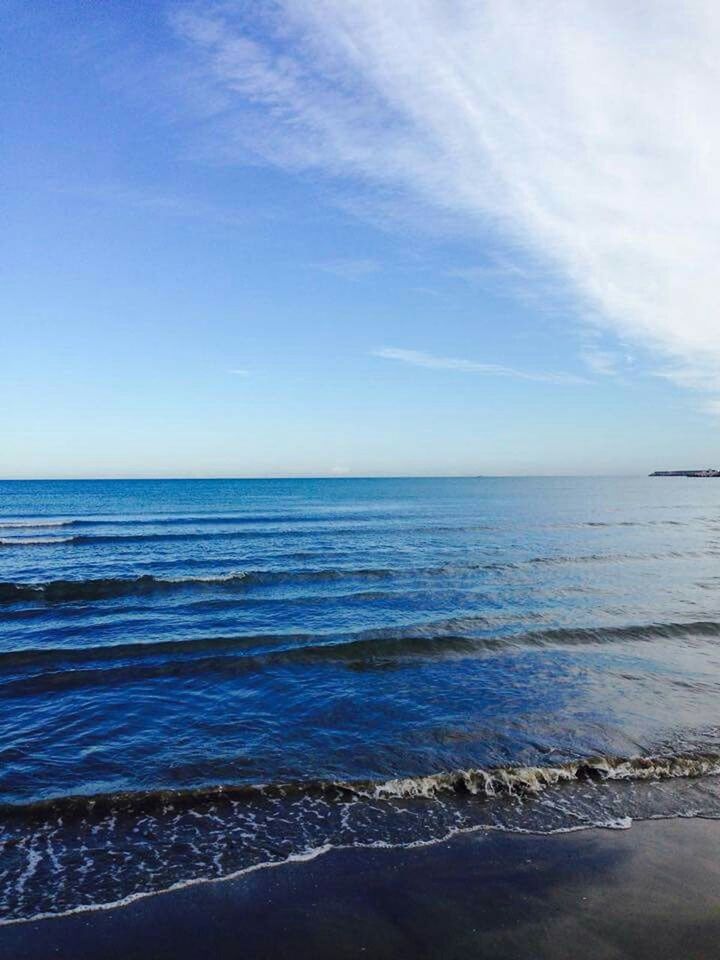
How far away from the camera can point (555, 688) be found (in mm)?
12945

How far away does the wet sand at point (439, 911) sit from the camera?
219 inches

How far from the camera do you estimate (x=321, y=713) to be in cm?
1149

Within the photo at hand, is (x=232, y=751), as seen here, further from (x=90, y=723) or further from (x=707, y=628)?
(x=707, y=628)

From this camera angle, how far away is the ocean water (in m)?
7.68

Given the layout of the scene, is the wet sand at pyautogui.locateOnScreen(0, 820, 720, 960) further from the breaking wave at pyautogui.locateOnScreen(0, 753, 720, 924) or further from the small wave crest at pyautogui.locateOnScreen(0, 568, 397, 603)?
the small wave crest at pyautogui.locateOnScreen(0, 568, 397, 603)

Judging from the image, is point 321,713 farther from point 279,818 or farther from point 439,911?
point 439,911

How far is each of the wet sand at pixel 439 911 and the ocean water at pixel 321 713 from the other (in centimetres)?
44

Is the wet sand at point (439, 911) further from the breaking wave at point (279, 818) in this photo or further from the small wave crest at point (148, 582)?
the small wave crest at point (148, 582)

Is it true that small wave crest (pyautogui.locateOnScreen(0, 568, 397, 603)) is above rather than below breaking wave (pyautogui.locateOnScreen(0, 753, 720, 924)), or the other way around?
above

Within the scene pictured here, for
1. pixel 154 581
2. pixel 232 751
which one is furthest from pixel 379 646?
pixel 154 581

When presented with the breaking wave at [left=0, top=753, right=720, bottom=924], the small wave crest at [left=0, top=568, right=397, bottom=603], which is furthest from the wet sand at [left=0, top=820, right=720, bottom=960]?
the small wave crest at [left=0, top=568, right=397, bottom=603]

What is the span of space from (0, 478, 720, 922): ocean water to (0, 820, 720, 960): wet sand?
441mm

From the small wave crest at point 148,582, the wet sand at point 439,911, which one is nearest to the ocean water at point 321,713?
the small wave crest at point 148,582

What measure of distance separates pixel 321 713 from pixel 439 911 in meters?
5.65
